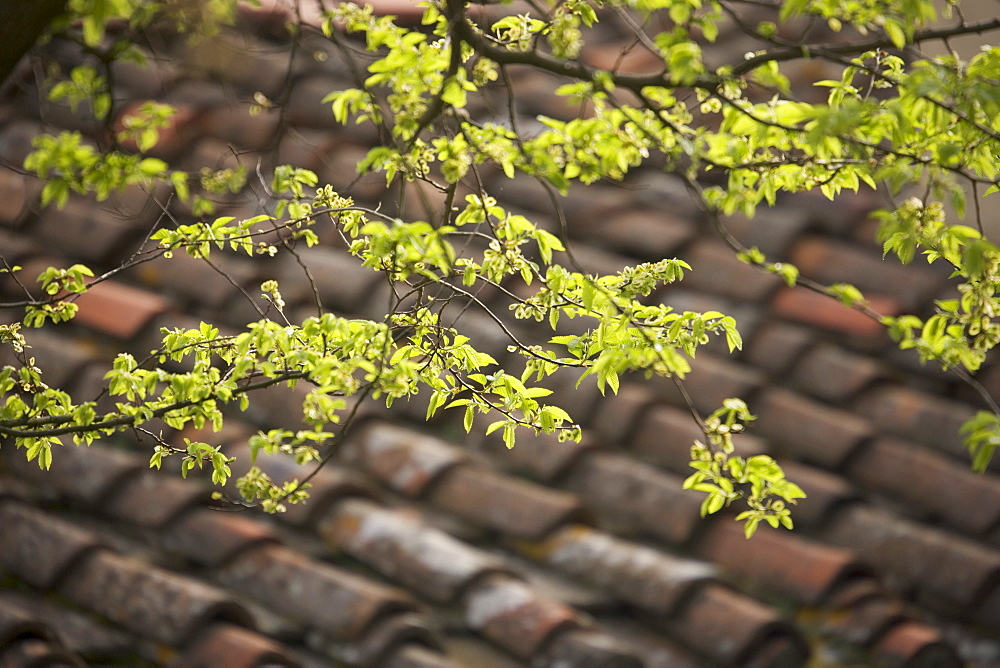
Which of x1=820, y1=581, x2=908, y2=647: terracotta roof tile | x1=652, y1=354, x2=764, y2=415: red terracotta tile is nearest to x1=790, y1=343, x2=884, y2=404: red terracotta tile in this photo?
x1=652, y1=354, x2=764, y2=415: red terracotta tile

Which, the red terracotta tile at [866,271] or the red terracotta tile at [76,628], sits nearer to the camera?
the red terracotta tile at [76,628]

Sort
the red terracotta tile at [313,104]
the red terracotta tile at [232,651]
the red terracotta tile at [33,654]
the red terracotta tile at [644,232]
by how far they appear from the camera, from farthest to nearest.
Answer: the red terracotta tile at [313,104] < the red terracotta tile at [644,232] < the red terracotta tile at [232,651] < the red terracotta tile at [33,654]

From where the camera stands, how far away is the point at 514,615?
7.37ft

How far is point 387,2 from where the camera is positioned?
13.1 ft

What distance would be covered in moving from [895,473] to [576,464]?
927 millimetres

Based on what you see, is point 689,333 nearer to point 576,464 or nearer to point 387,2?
point 576,464

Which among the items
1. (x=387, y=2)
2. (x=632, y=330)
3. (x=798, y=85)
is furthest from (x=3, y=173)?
(x=798, y=85)

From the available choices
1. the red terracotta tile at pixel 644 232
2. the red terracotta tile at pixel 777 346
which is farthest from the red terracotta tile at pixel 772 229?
the red terracotta tile at pixel 777 346

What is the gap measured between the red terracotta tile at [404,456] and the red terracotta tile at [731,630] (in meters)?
0.75

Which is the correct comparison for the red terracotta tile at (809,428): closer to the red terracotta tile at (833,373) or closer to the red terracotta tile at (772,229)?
the red terracotta tile at (833,373)

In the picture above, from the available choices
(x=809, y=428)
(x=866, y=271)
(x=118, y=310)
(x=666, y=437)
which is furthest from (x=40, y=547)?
(x=866, y=271)

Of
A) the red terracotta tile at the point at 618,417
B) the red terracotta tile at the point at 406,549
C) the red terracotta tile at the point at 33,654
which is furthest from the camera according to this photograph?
the red terracotta tile at the point at 618,417

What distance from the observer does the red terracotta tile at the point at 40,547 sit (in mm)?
2242

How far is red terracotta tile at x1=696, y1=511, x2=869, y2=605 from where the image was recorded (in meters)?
2.38
